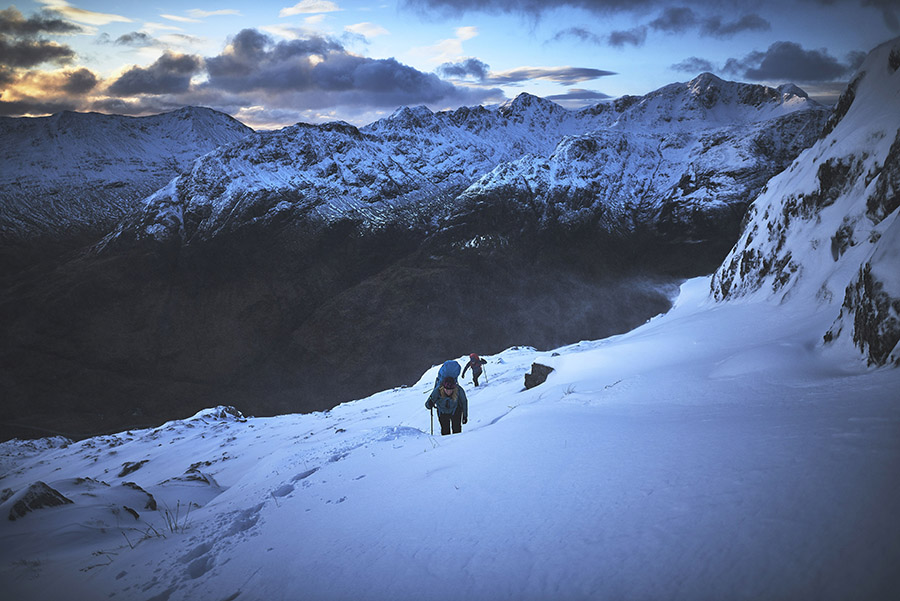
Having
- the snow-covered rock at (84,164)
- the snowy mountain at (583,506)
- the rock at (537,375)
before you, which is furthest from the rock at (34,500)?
the snow-covered rock at (84,164)

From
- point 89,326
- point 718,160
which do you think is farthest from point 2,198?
point 718,160

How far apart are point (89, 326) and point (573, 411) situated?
10539 centimetres

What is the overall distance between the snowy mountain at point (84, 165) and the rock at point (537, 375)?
479ft

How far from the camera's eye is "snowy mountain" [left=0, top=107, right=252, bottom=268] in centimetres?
11594

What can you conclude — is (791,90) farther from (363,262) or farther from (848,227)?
(848,227)

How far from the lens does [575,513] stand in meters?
Answer: 2.20

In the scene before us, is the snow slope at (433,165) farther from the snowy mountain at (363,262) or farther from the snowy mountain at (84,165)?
the snowy mountain at (84,165)

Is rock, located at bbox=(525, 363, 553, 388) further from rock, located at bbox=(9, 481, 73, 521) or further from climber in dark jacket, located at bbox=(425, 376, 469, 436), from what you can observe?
rock, located at bbox=(9, 481, 73, 521)

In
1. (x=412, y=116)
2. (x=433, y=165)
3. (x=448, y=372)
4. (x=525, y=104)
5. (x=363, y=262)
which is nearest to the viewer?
(x=448, y=372)

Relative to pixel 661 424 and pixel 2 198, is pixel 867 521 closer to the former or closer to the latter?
pixel 661 424

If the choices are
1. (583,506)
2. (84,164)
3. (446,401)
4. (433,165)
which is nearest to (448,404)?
(446,401)

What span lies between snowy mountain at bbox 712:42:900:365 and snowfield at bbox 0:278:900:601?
60 centimetres

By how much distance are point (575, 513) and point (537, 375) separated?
736 cm

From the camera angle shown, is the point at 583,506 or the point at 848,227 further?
the point at 848,227
